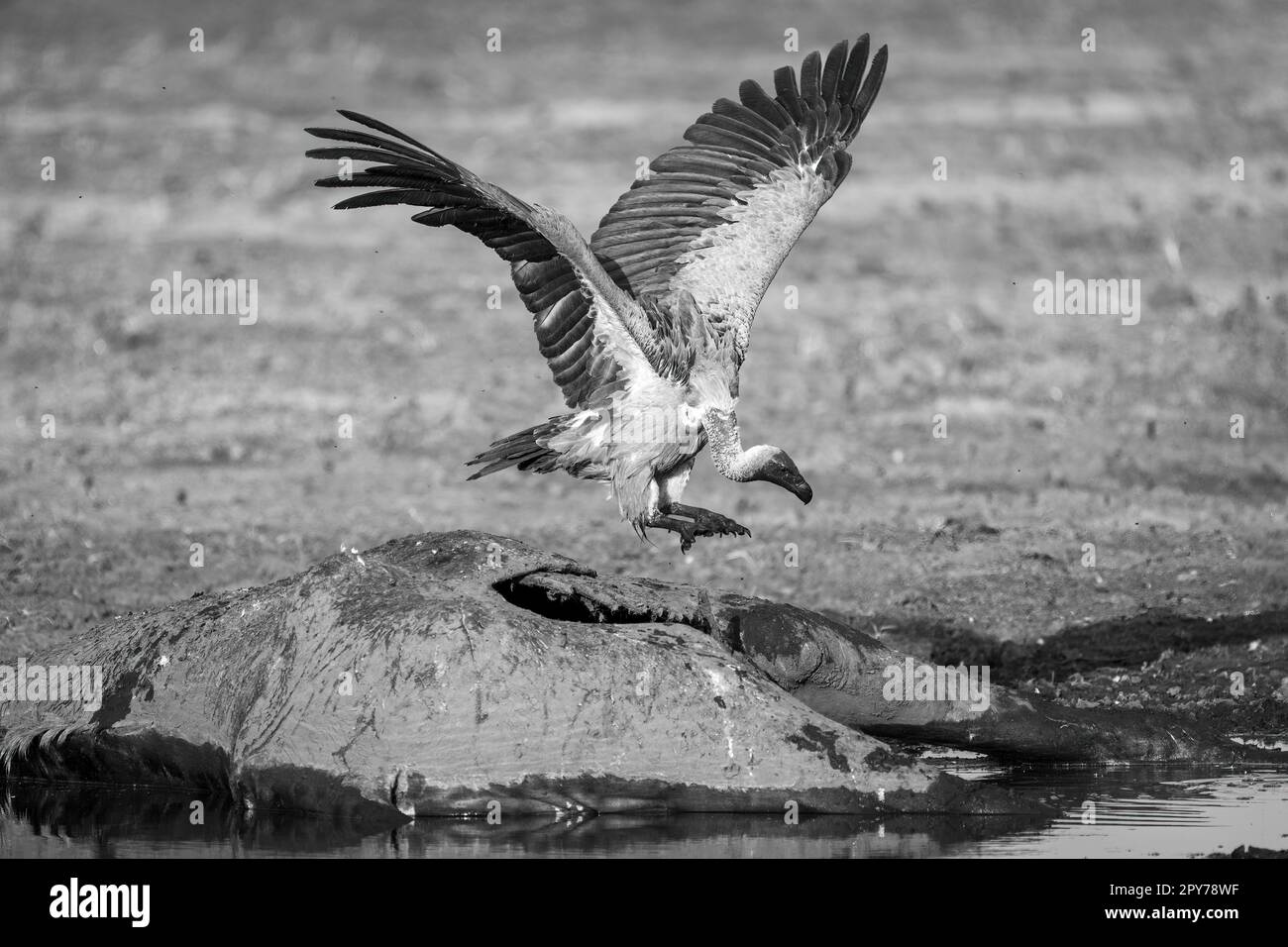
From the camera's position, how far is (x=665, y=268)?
990 cm

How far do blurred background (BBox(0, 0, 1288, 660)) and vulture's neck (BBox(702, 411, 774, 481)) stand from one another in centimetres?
140

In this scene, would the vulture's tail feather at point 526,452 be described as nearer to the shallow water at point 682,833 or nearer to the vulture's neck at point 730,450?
the vulture's neck at point 730,450

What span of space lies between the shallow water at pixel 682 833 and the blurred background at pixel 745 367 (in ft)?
8.52

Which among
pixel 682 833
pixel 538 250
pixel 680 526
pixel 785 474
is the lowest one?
pixel 682 833

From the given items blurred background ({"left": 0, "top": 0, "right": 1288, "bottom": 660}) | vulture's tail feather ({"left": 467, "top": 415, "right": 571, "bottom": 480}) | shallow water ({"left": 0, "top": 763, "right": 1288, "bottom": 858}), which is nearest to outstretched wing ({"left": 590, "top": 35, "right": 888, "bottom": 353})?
vulture's tail feather ({"left": 467, "top": 415, "right": 571, "bottom": 480})

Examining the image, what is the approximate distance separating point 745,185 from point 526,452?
2.08 meters

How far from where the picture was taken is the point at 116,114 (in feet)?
78.4

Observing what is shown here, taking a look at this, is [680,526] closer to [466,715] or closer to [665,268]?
[665,268]

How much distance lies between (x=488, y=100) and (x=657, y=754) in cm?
1941

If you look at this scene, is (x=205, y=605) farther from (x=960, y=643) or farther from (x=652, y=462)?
(x=960, y=643)

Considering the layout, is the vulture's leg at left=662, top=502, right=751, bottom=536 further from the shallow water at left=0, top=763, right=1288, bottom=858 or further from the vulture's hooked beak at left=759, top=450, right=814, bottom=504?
the shallow water at left=0, top=763, right=1288, bottom=858

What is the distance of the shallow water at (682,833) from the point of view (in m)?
6.59

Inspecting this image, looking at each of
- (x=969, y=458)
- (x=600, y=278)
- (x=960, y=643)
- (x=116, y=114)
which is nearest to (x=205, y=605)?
(x=600, y=278)

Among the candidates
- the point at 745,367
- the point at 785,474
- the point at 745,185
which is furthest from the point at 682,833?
the point at 745,367
